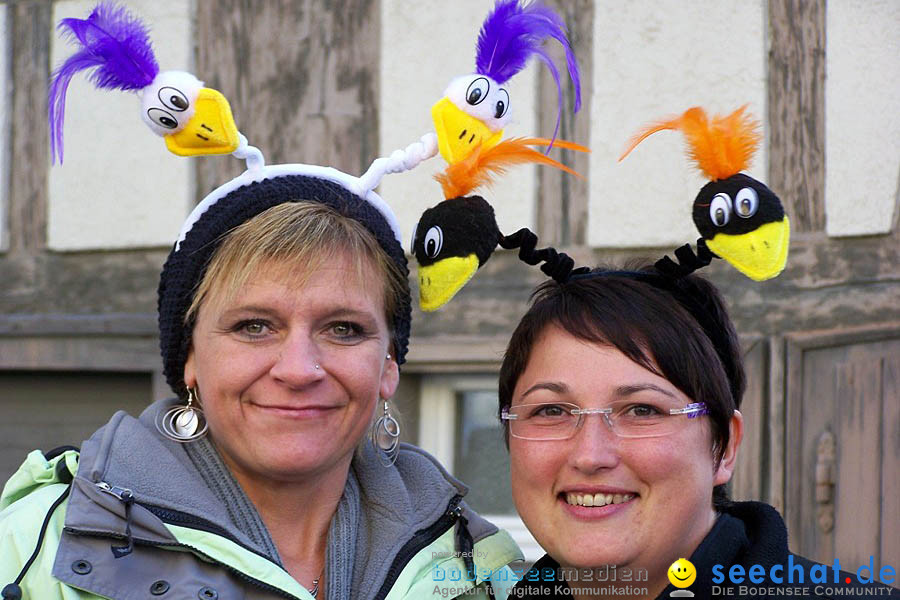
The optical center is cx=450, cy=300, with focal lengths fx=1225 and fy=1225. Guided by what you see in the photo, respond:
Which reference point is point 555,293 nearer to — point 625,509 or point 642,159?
point 625,509

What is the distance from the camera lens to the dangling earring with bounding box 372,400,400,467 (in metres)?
2.80

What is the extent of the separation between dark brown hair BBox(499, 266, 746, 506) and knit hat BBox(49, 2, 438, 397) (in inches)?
12.5

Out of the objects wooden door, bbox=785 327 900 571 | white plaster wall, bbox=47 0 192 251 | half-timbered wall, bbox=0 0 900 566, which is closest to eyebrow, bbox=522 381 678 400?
half-timbered wall, bbox=0 0 900 566

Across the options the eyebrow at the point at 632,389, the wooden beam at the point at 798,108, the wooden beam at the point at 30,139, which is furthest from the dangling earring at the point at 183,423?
the wooden beam at the point at 30,139

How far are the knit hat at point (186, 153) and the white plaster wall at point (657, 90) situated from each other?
2366 millimetres

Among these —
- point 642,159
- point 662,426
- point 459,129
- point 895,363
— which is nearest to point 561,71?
point 642,159

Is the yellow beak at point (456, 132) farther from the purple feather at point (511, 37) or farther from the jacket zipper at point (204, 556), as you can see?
the jacket zipper at point (204, 556)

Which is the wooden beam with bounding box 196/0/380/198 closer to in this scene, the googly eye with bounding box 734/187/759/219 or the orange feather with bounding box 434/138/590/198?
the orange feather with bounding box 434/138/590/198

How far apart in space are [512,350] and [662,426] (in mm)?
387

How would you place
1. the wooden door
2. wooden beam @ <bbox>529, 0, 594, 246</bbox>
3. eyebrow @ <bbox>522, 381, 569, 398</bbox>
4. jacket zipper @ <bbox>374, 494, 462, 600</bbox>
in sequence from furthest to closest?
wooden beam @ <bbox>529, 0, 594, 246</bbox>, the wooden door, jacket zipper @ <bbox>374, 494, 462, 600</bbox>, eyebrow @ <bbox>522, 381, 569, 398</bbox>

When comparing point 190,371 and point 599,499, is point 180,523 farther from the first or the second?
point 599,499

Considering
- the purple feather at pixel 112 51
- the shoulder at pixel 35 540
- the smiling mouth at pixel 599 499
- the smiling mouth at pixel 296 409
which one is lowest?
the shoulder at pixel 35 540

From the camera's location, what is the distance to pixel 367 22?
517 centimetres

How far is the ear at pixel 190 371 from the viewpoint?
2.54 metres
